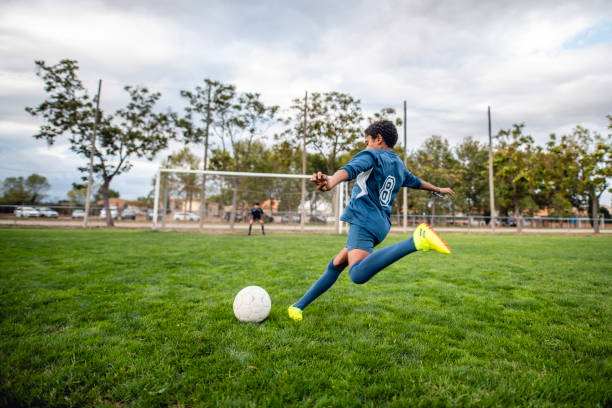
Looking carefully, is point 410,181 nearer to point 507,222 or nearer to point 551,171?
point 507,222

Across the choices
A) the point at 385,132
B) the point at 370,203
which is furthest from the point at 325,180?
the point at 385,132

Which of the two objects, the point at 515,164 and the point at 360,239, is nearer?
the point at 360,239

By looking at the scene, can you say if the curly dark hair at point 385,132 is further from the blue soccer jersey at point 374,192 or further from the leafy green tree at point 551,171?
the leafy green tree at point 551,171

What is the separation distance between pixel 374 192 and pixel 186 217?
1833cm

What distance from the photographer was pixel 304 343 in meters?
2.72

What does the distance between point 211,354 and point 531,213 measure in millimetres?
51807

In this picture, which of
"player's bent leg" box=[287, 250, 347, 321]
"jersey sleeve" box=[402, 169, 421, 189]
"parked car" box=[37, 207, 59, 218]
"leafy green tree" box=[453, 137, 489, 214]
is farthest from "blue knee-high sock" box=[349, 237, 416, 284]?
"leafy green tree" box=[453, 137, 489, 214]

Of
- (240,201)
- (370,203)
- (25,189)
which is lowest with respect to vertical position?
(370,203)

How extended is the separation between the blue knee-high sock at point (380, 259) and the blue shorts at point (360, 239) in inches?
8.8

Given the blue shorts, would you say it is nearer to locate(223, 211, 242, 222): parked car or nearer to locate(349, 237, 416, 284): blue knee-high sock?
locate(349, 237, 416, 284): blue knee-high sock

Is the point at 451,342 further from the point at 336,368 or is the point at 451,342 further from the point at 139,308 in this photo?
the point at 139,308

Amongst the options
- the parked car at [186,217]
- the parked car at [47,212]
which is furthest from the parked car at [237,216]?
the parked car at [47,212]

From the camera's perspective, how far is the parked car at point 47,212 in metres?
19.9

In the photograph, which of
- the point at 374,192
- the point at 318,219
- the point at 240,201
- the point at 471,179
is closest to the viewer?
the point at 374,192
